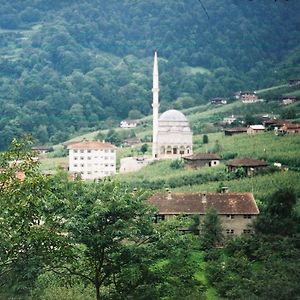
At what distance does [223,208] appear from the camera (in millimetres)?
30297

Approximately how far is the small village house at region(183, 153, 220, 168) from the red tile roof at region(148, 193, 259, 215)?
14477 mm

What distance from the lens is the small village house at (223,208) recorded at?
1180 inches

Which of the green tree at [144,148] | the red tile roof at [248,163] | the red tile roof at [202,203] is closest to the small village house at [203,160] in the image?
the red tile roof at [248,163]

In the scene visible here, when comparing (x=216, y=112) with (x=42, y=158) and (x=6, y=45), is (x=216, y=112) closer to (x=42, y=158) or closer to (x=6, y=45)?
(x=42, y=158)

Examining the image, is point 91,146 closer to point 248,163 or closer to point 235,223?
point 248,163

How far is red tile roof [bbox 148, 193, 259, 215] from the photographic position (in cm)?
3010

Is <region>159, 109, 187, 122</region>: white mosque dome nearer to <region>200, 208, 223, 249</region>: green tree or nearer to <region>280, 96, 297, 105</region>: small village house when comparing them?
<region>280, 96, 297, 105</region>: small village house

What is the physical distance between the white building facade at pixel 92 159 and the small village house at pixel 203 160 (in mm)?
8560

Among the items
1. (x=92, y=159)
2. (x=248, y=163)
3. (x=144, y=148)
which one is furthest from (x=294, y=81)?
(x=248, y=163)

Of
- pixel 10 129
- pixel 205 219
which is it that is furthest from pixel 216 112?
pixel 205 219

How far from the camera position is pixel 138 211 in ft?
45.7

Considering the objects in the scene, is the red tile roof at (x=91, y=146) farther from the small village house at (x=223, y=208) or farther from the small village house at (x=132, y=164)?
the small village house at (x=223, y=208)

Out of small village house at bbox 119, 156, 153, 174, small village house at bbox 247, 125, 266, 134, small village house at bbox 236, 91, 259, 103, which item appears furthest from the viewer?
small village house at bbox 236, 91, 259, 103

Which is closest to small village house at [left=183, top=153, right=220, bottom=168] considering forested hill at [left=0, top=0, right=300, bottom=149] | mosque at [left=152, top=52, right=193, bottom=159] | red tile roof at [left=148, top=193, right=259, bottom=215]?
mosque at [left=152, top=52, right=193, bottom=159]
